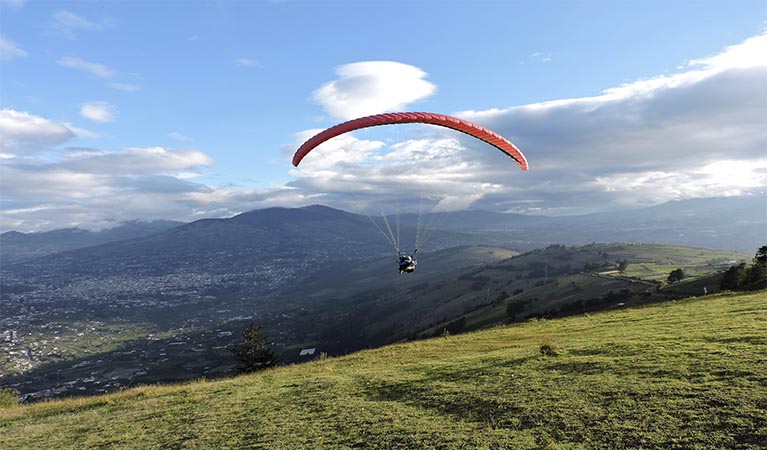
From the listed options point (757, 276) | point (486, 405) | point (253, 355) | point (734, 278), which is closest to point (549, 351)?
point (486, 405)

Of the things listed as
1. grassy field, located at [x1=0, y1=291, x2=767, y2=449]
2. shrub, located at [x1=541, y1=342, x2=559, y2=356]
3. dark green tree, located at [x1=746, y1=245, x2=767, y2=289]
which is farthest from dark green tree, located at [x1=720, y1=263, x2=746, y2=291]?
shrub, located at [x1=541, y1=342, x2=559, y2=356]

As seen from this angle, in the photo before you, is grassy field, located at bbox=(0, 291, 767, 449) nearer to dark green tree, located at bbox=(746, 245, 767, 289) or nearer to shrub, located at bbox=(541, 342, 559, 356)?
shrub, located at bbox=(541, 342, 559, 356)

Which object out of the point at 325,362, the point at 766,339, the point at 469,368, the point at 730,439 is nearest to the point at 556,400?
the point at 730,439

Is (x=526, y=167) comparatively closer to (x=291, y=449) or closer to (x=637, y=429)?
(x=637, y=429)

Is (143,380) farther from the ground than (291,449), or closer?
closer

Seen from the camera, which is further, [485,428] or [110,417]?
[110,417]

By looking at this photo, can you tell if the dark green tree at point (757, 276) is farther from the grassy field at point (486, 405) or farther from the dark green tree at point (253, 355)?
the dark green tree at point (253, 355)
